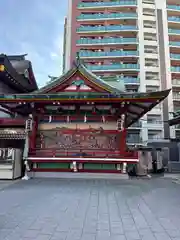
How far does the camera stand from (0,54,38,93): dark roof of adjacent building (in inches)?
394

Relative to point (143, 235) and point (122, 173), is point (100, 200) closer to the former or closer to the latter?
point (143, 235)

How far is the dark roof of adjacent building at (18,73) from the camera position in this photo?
10.00m

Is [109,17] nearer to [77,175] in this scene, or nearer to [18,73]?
[18,73]

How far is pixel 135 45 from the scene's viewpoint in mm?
26344

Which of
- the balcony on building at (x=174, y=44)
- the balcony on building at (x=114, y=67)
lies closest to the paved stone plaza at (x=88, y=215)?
the balcony on building at (x=114, y=67)

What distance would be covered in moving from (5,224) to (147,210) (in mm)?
2764

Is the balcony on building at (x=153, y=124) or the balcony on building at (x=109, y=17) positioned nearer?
the balcony on building at (x=153, y=124)

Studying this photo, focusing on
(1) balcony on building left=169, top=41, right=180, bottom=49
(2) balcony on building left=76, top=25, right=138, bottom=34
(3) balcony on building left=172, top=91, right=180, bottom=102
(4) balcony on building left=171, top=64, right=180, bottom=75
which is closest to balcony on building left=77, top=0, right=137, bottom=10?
(2) balcony on building left=76, top=25, right=138, bottom=34

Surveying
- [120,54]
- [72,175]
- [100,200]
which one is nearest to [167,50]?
[120,54]

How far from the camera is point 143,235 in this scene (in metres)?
2.71

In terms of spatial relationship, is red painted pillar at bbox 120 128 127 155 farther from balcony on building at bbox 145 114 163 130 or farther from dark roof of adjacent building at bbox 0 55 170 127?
balcony on building at bbox 145 114 163 130

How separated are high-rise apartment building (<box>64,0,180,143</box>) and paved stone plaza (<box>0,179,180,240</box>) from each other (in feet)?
61.8

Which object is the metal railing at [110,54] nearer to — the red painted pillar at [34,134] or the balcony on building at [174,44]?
the balcony on building at [174,44]

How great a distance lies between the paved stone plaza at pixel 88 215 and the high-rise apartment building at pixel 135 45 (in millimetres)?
18841
